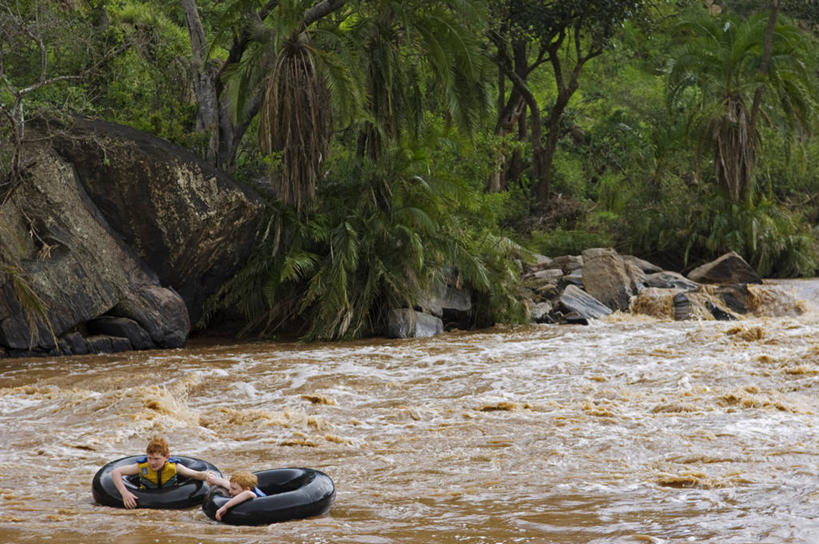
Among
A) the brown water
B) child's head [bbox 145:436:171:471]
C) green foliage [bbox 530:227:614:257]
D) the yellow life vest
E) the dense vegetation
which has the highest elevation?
the dense vegetation

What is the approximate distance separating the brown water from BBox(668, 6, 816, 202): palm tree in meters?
11.2

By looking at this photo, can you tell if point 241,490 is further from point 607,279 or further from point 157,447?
point 607,279

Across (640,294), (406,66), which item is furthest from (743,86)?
(406,66)

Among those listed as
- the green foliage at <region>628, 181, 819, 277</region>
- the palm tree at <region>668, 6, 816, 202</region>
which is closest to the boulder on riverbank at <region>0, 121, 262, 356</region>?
the green foliage at <region>628, 181, 819, 277</region>

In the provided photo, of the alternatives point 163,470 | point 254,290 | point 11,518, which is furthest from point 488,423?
point 254,290

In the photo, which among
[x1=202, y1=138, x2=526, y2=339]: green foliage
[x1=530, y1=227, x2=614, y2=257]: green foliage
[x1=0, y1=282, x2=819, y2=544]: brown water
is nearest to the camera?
[x1=0, y1=282, x2=819, y2=544]: brown water

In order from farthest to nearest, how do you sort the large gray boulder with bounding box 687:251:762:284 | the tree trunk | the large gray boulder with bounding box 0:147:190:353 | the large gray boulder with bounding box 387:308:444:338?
the large gray boulder with bounding box 687:251:762:284 → the tree trunk → the large gray boulder with bounding box 387:308:444:338 → the large gray boulder with bounding box 0:147:190:353

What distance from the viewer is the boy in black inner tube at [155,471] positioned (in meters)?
5.02

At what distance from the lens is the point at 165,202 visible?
13.5 meters

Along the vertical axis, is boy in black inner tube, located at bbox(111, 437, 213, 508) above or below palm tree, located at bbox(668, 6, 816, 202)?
below

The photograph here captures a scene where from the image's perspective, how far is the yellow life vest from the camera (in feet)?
16.8

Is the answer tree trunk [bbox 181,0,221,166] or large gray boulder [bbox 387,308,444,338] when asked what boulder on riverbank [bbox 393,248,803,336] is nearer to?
large gray boulder [bbox 387,308,444,338]

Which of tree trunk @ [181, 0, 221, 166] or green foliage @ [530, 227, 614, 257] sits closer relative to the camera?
tree trunk @ [181, 0, 221, 166]

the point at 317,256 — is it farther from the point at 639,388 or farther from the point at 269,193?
the point at 639,388
